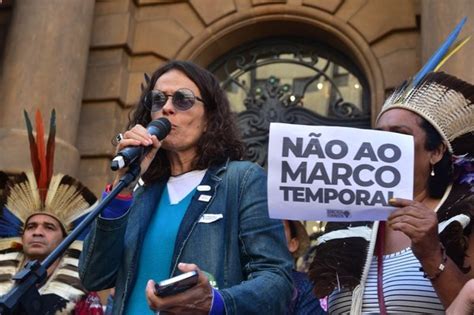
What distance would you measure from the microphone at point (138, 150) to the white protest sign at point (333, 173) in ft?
1.29

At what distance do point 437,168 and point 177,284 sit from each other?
1.42m

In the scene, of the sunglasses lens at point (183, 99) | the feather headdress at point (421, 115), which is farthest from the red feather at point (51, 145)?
the feather headdress at point (421, 115)

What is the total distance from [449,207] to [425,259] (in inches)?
15.3

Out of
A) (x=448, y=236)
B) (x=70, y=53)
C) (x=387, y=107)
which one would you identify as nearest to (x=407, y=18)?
(x=70, y=53)

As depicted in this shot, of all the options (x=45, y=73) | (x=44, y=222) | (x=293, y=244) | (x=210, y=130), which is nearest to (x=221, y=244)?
(x=210, y=130)

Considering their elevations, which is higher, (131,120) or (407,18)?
(407,18)

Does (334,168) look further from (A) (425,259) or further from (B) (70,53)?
(B) (70,53)

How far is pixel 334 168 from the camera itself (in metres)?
2.42

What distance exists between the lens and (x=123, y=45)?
321 inches

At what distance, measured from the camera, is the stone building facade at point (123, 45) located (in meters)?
7.19

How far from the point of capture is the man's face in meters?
4.57

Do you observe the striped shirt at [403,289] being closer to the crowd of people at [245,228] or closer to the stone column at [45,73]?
the crowd of people at [245,228]

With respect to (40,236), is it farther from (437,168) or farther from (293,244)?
(437,168)

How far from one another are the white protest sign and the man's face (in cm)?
267
